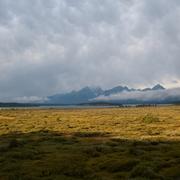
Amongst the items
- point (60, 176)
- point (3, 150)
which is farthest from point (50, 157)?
point (60, 176)

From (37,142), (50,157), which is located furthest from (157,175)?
(37,142)

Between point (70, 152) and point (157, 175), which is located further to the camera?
point (70, 152)

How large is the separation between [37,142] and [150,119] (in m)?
43.0

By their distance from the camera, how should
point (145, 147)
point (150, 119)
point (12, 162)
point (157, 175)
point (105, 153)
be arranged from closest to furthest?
point (157, 175), point (12, 162), point (105, 153), point (145, 147), point (150, 119)

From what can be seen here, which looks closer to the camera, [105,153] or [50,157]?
[50,157]

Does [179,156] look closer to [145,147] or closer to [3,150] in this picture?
[145,147]


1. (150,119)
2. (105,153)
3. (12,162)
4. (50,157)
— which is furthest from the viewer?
(150,119)

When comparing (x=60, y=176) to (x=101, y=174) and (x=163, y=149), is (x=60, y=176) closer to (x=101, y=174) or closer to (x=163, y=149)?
(x=101, y=174)

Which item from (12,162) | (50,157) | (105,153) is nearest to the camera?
(12,162)

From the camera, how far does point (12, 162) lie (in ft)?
92.4

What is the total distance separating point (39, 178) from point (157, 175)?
636cm

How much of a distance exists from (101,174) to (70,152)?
32.7 ft

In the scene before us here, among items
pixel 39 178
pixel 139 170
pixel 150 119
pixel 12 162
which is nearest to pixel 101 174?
pixel 139 170

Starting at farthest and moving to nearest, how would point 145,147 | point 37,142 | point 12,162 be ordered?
point 37,142 < point 145,147 < point 12,162
